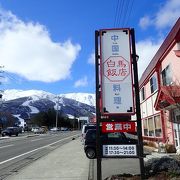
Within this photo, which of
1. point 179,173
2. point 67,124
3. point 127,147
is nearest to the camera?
point 179,173

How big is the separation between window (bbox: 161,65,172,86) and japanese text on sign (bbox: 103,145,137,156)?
12.7 m

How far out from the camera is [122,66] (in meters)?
10.5

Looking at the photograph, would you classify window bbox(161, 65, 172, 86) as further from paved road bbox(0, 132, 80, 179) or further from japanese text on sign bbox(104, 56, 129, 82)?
japanese text on sign bbox(104, 56, 129, 82)

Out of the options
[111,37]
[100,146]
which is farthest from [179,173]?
[111,37]

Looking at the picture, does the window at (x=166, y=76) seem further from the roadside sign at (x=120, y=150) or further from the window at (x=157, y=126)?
the roadside sign at (x=120, y=150)

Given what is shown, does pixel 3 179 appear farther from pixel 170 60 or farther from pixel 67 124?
pixel 67 124

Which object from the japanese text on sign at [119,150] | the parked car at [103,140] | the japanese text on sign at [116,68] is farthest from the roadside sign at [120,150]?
the parked car at [103,140]

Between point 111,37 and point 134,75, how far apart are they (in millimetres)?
1318

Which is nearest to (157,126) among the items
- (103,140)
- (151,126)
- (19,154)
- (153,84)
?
(151,126)

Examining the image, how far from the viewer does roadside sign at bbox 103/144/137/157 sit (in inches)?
400

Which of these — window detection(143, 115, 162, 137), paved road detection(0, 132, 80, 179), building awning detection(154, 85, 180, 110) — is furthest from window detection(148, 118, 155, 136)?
building awning detection(154, 85, 180, 110)

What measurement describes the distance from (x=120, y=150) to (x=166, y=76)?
45.6 ft

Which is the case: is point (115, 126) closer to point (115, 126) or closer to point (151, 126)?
point (115, 126)

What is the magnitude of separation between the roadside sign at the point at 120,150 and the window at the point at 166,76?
12673 millimetres
